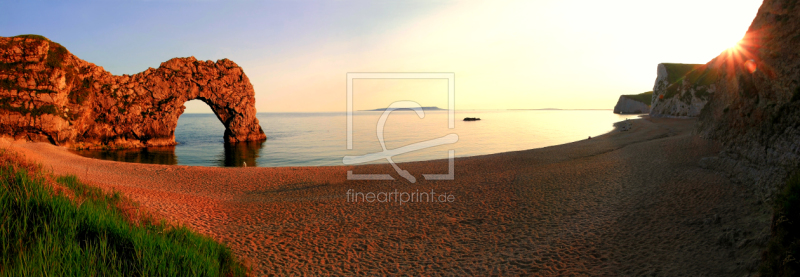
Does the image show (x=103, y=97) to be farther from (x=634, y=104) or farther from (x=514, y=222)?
(x=634, y=104)

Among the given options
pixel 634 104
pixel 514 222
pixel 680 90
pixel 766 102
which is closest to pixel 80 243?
pixel 514 222

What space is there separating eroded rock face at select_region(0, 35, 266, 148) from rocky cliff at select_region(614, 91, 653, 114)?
124m

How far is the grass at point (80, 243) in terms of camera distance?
14.7ft

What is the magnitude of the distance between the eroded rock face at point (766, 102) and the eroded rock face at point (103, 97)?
47.3 m

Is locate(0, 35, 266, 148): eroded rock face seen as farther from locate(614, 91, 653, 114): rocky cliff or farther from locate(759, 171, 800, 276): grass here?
locate(614, 91, 653, 114): rocky cliff

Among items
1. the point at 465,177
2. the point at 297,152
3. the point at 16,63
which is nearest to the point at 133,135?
the point at 16,63

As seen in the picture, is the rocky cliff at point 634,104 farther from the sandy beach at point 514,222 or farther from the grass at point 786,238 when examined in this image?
the grass at point 786,238

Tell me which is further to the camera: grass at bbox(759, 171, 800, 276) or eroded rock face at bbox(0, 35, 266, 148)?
eroded rock face at bbox(0, 35, 266, 148)

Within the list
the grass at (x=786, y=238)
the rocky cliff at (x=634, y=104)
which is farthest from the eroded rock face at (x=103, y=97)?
the rocky cliff at (x=634, y=104)

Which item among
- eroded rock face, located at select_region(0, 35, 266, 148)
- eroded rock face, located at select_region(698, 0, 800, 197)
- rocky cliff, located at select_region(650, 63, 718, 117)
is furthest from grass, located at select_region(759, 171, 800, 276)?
rocky cliff, located at select_region(650, 63, 718, 117)

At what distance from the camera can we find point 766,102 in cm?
812

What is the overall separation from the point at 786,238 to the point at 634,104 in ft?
462

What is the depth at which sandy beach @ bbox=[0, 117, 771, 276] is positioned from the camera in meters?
6.43

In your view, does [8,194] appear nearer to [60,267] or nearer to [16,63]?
[60,267]
